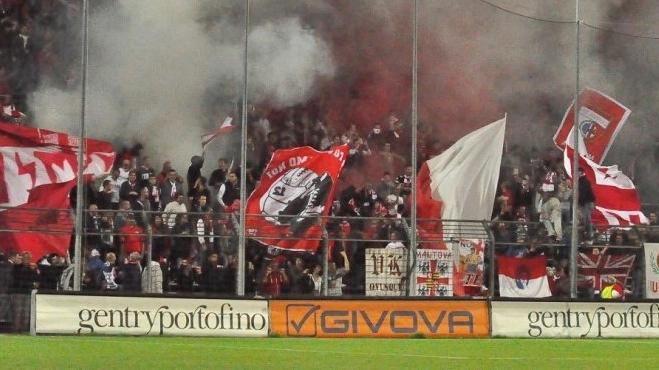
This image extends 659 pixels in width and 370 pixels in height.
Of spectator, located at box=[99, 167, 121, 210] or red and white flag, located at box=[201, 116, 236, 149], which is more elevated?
red and white flag, located at box=[201, 116, 236, 149]

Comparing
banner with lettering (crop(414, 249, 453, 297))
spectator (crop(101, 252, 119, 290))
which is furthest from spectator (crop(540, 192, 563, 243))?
spectator (crop(101, 252, 119, 290))

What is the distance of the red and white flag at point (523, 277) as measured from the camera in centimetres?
3064

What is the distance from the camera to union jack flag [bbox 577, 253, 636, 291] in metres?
31.6

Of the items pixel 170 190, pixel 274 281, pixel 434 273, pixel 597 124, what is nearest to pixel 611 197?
pixel 597 124

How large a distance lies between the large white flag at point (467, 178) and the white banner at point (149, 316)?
8011 mm

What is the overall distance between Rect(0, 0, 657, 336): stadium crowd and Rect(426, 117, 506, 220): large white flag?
26.4 inches

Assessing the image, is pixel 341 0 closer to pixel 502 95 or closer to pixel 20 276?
pixel 502 95

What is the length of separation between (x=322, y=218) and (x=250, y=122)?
688 cm

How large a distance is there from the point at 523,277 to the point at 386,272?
391cm

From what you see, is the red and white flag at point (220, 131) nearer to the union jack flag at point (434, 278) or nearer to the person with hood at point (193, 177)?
the person with hood at point (193, 177)

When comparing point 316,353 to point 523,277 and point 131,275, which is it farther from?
point 523,277

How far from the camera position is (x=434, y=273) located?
29.1 metres

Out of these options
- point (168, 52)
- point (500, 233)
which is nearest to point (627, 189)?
point (500, 233)

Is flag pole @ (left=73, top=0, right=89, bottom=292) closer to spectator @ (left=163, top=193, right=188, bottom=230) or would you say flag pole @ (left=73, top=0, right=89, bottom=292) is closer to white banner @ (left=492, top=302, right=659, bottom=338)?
spectator @ (left=163, top=193, right=188, bottom=230)
